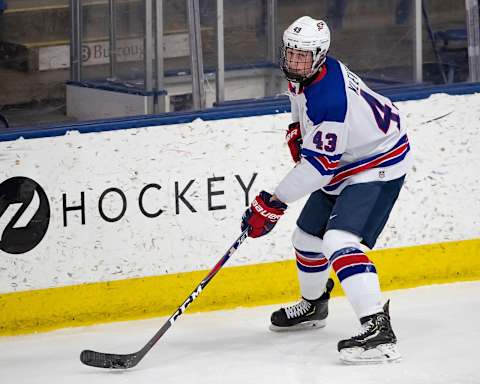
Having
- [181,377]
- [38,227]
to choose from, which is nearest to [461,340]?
[181,377]

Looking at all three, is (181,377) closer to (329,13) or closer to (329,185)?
(329,185)

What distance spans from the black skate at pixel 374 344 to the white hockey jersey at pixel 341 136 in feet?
1.44

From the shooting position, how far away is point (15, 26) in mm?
5520

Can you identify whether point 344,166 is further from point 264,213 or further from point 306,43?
point 306,43

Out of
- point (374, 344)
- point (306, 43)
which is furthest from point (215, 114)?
point (374, 344)

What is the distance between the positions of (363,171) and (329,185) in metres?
0.15

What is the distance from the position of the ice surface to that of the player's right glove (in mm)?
646

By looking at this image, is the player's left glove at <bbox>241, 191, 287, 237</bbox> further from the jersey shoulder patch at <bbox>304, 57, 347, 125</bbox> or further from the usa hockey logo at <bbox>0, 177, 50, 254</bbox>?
the usa hockey logo at <bbox>0, 177, 50, 254</bbox>

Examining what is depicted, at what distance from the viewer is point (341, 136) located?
155 inches

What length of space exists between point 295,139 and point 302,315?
0.68 m

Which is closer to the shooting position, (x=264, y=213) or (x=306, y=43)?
(x=306, y=43)

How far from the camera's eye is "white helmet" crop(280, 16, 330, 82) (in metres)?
3.91

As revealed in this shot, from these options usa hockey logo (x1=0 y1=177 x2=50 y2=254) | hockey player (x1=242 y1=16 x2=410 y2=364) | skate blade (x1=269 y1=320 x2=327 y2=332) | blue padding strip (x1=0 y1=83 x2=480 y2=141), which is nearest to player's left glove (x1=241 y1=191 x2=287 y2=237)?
hockey player (x1=242 y1=16 x2=410 y2=364)

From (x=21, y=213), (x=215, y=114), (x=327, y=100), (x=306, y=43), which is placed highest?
(x=306, y=43)
